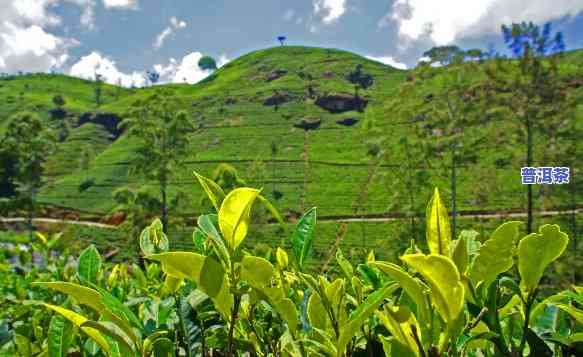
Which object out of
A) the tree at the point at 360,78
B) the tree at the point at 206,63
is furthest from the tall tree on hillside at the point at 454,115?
the tree at the point at 206,63

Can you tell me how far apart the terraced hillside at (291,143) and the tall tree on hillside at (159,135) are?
0.86 meters

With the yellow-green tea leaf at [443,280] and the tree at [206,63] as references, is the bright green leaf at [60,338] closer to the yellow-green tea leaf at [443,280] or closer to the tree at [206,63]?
the yellow-green tea leaf at [443,280]

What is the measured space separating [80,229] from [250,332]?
39.1 m

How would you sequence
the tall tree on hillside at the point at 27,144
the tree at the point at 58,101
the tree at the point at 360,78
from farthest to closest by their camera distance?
the tree at the point at 360,78 < the tree at the point at 58,101 < the tall tree on hillside at the point at 27,144

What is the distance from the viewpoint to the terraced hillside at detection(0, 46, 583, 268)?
28.2 metres

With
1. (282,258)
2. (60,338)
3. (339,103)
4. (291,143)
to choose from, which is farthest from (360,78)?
(60,338)

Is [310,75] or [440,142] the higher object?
[310,75]

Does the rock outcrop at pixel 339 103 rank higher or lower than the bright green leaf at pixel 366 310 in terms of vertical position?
higher

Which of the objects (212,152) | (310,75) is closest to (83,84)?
(310,75)

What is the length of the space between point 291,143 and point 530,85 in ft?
122

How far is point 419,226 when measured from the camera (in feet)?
58.8

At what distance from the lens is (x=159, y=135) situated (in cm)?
2039

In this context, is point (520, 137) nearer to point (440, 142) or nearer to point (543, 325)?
point (440, 142)

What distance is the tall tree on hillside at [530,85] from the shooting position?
51.7 feet
